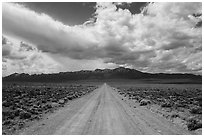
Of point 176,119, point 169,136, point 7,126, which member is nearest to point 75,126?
point 7,126

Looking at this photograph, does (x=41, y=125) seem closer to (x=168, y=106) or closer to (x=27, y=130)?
(x=27, y=130)

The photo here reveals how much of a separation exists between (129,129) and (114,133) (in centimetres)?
143

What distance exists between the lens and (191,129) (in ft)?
48.9

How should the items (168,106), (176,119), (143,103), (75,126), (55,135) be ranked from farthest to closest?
(143,103) < (168,106) < (176,119) < (75,126) < (55,135)

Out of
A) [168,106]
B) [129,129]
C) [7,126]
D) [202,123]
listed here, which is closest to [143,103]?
[168,106]

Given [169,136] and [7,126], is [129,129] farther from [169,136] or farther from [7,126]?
[7,126]

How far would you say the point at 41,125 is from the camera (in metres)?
15.3

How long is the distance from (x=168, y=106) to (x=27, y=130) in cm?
1741

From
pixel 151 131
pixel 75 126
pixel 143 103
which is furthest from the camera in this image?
pixel 143 103

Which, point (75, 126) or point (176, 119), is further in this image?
point (176, 119)

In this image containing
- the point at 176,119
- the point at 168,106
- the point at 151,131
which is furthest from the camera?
the point at 168,106

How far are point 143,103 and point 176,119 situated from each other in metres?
10.8

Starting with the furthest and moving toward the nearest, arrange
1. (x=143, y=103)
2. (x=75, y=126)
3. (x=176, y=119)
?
(x=143, y=103) → (x=176, y=119) → (x=75, y=126)

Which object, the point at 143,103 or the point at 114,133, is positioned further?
the point at 143,103
